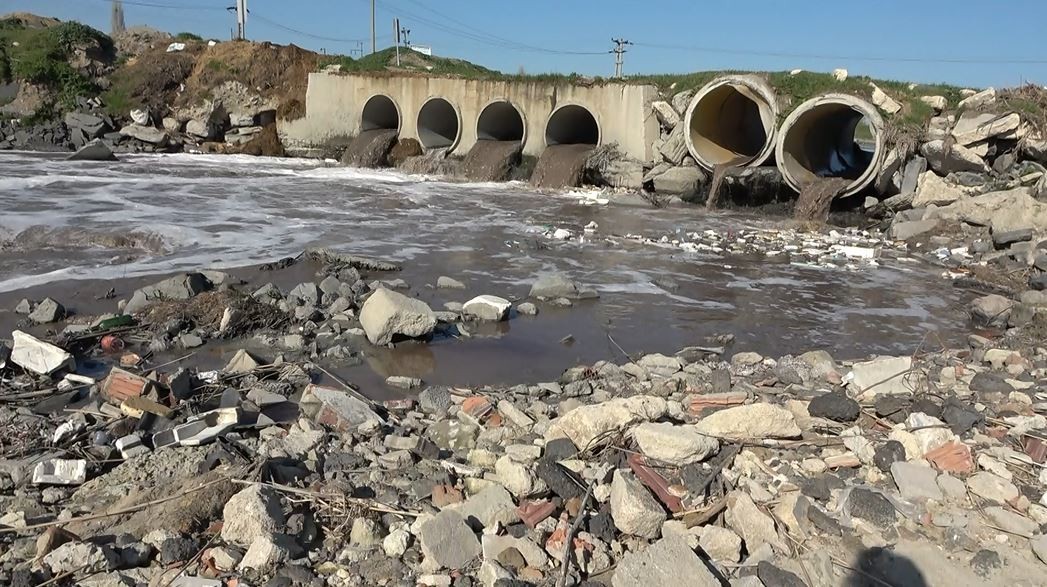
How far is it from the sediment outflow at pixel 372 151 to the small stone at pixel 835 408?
1968cm

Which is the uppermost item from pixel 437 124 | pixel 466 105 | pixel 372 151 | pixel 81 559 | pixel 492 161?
pixel 466 105

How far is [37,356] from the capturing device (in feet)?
17.7

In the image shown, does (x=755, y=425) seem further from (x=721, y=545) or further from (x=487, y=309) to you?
(x=487, y=309)

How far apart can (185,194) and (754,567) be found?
15.6 m

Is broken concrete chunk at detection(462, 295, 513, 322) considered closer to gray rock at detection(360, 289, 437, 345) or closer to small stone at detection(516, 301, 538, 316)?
small stone at detection(516, 301, 538, 316)

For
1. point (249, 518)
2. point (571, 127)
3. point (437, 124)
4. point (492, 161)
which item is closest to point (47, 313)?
point (249, 518)

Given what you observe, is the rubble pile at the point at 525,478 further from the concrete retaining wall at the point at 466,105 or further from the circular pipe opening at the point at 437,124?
the circular pipe opening at the point at 437,124

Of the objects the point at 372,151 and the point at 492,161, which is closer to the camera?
the point at 492,161

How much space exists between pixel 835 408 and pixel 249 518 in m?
3.29

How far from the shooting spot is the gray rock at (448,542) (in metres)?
3.13

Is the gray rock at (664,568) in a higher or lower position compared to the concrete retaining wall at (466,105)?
lower

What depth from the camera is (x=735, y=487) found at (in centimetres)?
366

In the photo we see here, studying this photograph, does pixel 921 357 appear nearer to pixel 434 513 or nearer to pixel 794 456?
pixel 794 456

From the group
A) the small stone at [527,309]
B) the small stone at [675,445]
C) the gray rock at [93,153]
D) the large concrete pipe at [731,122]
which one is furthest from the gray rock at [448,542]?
the gray rock at [93,153]
